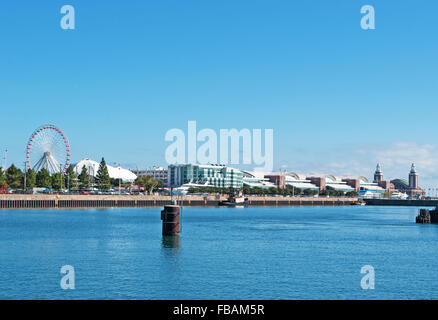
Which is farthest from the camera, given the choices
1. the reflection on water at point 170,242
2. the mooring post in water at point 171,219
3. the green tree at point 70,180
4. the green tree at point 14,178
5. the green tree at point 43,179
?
the green tree at point 70,180

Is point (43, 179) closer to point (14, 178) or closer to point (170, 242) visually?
point (14, 178)

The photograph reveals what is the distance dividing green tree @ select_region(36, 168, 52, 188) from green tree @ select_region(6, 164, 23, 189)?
204 inches

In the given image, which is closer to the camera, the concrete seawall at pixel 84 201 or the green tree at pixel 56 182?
the concrete seawall at pixel 84 201

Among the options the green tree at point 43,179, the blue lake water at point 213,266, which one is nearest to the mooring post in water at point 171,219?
the blue lake water at point 213,266

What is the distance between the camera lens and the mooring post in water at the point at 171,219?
6191 cm

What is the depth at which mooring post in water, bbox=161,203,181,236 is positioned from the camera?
61.9 meters

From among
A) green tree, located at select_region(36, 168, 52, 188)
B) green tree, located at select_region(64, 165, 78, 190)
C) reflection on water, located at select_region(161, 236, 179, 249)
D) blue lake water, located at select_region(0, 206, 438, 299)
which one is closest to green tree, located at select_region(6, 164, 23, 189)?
green tree, located at select_region(36, 168, 52, 188)

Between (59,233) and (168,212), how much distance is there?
17.3 metres

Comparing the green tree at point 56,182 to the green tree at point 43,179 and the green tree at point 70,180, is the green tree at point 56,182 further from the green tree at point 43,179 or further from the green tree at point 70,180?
the green tree at point 70,180

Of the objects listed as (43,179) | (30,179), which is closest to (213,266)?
(30,179)

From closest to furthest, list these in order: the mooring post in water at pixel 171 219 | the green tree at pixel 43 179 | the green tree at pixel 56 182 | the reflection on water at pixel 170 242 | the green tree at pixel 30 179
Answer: the reflection on water at pixel 170 242
the mooring post in water at pixel 171 219
the green tree at pixel 30 179
the green tree at pixel 43 179
the green tree at pixel 56 182

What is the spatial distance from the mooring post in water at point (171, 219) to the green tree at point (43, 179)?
401 ft
